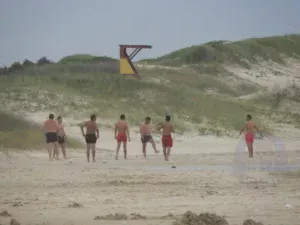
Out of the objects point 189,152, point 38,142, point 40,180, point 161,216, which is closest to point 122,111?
point 189,152

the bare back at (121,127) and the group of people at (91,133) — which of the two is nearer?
the group of people at (91,133)

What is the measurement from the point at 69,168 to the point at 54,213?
735 cm

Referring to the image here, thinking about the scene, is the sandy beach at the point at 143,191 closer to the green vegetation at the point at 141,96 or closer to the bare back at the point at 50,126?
the bare back at the point at 50,126

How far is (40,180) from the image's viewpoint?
14.5m

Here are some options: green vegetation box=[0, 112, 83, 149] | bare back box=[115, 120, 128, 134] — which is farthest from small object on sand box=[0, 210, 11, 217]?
green vegetation box=[0, 112, 83, 149]

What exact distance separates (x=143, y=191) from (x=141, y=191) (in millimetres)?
37

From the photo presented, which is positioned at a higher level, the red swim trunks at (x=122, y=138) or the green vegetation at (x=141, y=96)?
the green vegetation at (x=141, y=96)

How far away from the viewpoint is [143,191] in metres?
12.8

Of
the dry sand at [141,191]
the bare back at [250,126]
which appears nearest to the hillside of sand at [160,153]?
the dry sand at [141,191]

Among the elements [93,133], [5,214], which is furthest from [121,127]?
[5,214]

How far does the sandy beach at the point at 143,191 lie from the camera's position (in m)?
10.0

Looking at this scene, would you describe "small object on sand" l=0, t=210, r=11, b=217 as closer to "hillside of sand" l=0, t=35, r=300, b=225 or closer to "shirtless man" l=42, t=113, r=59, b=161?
"hillside of sand" l=0, t=35, r=300, b=225

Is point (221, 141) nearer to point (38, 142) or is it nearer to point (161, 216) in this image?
point (38, 142)

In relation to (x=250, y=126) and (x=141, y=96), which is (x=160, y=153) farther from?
(x=141, y=96)
